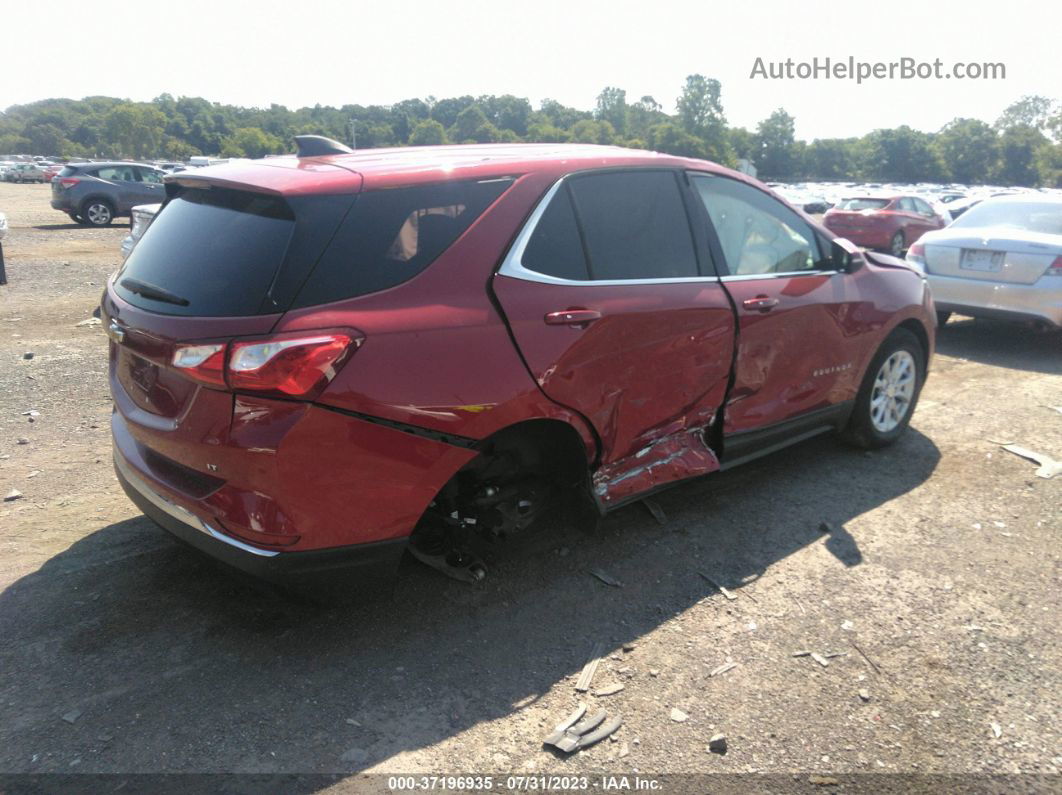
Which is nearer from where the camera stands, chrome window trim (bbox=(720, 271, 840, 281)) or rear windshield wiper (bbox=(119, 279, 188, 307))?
rear windshield wiper (bbox=(119, 279, 188, 307))

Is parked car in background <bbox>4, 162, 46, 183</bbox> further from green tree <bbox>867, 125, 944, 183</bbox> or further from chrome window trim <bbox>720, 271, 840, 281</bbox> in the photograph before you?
green tree <bbox>867, 125, 944, 183</bbox>

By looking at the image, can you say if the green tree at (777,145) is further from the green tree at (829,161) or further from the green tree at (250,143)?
the green tree at (250,143)

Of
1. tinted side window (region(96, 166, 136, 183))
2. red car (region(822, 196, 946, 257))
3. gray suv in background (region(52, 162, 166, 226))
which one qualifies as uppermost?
tinted side window (region(96, 166, 136, 183))

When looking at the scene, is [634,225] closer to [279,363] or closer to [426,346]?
[426,346]

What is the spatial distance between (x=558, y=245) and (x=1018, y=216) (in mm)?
7188

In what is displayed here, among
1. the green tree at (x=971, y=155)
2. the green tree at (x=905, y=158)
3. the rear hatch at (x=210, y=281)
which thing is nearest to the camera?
the rear hatch at (x=210, y=281)

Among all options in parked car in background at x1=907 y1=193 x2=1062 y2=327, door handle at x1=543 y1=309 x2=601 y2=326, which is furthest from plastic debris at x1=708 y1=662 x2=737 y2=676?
parked car in background at x1=907 y1=193 x2=1062 y2=327

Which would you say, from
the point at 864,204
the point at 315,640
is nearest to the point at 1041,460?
the point at 315,640

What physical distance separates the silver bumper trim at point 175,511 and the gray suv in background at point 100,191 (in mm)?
19465

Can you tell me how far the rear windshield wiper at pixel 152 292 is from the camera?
2.87 metres

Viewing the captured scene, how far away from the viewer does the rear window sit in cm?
275

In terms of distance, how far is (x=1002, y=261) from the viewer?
7707mm

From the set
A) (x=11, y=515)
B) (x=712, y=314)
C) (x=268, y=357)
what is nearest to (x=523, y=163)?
(x=712, y=314)

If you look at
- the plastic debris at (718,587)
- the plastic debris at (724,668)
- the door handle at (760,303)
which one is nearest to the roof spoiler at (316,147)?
the door handle at (760,303)
